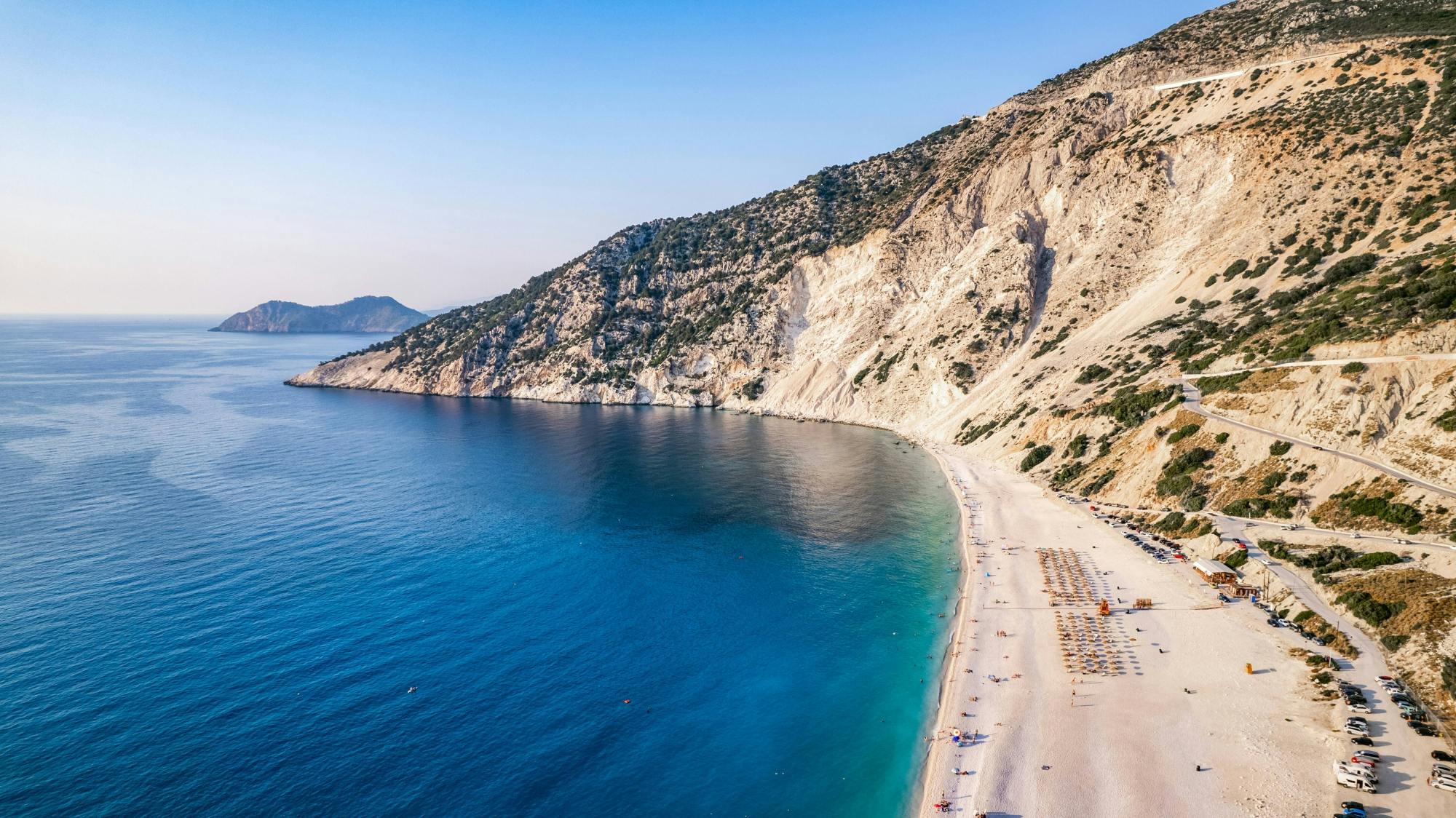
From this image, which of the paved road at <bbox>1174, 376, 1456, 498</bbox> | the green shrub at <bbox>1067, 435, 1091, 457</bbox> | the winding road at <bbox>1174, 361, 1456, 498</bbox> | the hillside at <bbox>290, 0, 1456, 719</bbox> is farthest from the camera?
the green shrub at <bbox>1067, 435, 1091, 457</bbox>

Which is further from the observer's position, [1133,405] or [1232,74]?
[1232,74]

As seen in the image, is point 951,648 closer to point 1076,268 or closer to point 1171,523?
point 1171,523

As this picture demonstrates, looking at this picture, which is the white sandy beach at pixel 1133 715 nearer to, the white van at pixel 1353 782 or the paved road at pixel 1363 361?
the white van at pixel 1353 782

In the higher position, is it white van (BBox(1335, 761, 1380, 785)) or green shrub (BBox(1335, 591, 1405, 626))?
green shrub (BBox(1335, 591, 1405, 626))

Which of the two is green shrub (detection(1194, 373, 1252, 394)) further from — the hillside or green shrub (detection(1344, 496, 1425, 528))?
green shrub (detection(1344, 496, 1425, 528))

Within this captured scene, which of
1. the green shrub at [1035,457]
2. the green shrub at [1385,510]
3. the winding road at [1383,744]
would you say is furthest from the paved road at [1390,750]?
the green shrub at [1035,457]

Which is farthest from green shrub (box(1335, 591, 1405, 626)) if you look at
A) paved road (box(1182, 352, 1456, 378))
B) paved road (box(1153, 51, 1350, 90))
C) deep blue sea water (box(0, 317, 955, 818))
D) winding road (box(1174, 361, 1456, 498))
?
paved road (box(1153, 51, 1350, 90))

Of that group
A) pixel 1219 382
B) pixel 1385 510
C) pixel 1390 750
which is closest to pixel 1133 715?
pixel 1390 750
